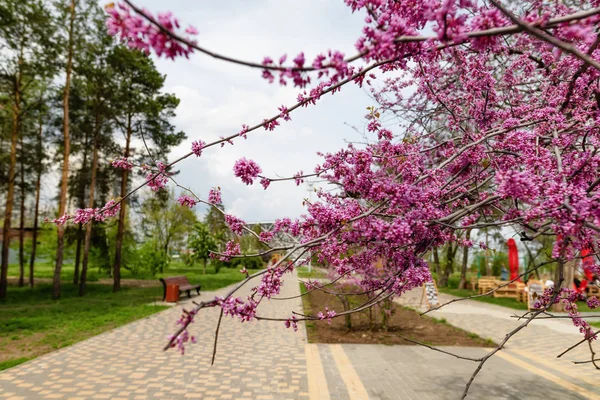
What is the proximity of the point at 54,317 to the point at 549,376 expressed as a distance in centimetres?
1282

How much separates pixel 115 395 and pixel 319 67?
555cm

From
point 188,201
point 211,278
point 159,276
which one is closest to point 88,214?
point 188,201

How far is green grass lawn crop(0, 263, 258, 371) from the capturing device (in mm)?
8164

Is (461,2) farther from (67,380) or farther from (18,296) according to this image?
(18,296)

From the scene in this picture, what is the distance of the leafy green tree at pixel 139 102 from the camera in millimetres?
18406

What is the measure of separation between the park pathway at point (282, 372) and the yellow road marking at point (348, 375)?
16 millimetres

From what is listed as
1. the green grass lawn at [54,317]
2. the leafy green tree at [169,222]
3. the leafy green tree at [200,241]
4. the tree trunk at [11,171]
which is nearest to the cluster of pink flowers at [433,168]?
the green grass lawn at [54,317]

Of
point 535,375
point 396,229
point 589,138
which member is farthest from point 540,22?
point 535,375

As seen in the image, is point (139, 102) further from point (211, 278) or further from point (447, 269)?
point (447, 269)

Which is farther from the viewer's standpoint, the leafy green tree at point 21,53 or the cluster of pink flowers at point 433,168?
the leafy green tree at point 21,53

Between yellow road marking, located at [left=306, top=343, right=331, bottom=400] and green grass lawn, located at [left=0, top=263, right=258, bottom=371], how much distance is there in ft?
16.5

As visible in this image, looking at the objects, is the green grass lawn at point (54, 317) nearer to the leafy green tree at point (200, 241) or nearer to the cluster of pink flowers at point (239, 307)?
the cluster of pink flowers at point (239, 307)

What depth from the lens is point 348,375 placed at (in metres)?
6.32

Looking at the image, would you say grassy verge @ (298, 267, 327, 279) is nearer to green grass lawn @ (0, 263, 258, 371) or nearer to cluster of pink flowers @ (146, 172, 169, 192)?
green grass lawn @ (0, 263, 258, 371)
